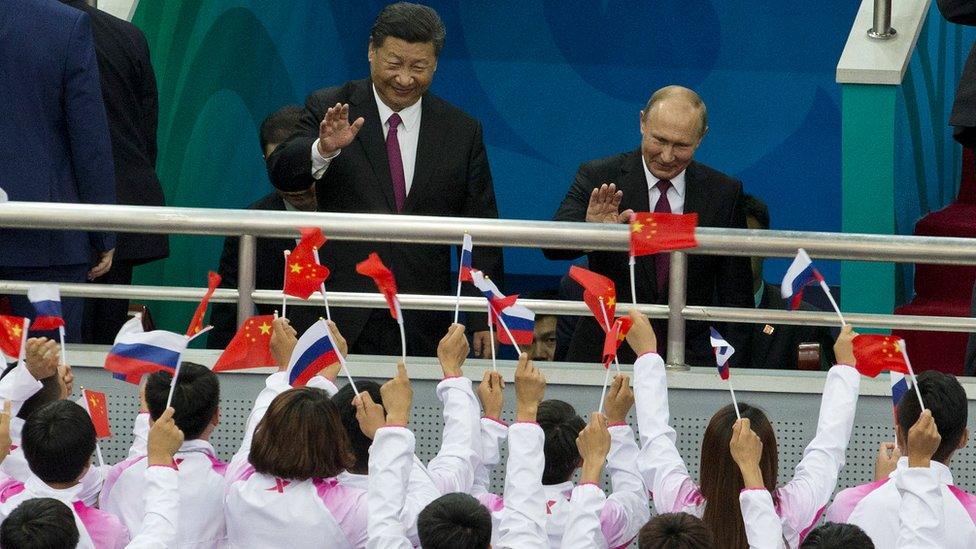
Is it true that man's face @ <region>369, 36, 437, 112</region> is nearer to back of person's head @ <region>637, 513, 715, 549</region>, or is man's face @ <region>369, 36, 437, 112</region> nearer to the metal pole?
the metal pole

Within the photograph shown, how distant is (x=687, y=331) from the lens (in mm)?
5934

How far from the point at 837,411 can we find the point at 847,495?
28cm

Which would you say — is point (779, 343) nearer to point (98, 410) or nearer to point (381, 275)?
point (381, 275)

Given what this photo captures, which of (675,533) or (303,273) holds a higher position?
(303,273)

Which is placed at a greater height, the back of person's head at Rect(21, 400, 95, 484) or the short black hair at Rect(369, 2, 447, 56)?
the short black hair at Rect(369, 2, 447, 56)

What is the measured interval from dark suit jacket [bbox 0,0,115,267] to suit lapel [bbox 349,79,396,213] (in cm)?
89

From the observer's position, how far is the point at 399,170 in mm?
5980

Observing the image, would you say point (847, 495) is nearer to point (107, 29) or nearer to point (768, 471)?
point (768, 471)

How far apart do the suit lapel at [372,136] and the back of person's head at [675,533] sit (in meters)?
2.33

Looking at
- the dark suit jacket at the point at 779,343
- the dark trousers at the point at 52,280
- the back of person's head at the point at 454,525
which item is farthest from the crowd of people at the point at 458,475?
the dark suit jacket at the point at 779,343

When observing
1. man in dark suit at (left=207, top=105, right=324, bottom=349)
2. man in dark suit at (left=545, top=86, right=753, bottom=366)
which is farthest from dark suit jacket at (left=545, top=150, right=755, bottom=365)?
man in dark suit at (left=207, top=105, right=324, bottom=349)

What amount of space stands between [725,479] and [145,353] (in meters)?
1.63

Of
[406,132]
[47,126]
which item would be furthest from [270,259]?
[47,126]

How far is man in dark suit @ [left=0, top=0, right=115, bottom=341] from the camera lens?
221 inches
